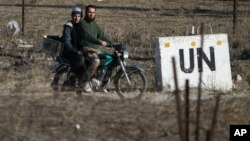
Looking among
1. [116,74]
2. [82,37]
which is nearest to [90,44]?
[82,37]

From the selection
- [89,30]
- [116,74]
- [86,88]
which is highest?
[89,30]

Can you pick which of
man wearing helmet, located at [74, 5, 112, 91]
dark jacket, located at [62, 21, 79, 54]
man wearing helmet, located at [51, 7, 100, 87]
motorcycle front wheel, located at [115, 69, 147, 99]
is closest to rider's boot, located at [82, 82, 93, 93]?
man wearing helmet, located at [74, 5, 112, 91]

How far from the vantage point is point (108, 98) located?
Result: 28.2ft

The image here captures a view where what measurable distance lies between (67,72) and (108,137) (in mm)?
5500

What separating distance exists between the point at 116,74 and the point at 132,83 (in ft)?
1.02

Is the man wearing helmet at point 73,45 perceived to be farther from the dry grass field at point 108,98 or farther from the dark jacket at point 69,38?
the dry grass field at point 108,98

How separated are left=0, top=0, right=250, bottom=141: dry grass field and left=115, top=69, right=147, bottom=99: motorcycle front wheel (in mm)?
205

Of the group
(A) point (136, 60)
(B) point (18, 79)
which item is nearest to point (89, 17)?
(B) point (18, 79)

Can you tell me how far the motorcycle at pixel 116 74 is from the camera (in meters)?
12.6

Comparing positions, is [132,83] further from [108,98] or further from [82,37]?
[108,98]

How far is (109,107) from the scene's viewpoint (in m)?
7.76

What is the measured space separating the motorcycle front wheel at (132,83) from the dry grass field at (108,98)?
8.1 inches

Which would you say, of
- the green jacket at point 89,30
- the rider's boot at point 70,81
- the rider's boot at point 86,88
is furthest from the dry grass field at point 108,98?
the green jacket at point 89,30

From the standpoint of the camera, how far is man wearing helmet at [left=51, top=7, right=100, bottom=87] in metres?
12.3
